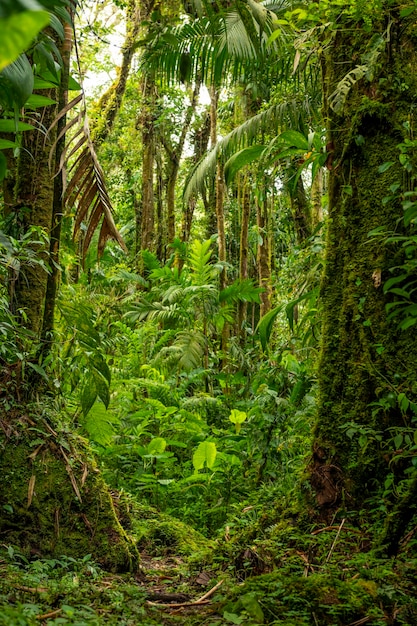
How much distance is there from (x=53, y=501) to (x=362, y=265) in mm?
2051

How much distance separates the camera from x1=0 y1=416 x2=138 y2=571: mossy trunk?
2.90 meters

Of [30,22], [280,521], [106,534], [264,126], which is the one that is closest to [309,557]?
[280,521]

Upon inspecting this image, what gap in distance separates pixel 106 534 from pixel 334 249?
2032mm

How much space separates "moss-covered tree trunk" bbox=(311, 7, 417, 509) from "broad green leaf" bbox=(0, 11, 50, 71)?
108 inches

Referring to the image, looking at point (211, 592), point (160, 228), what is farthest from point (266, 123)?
point (160, 228)

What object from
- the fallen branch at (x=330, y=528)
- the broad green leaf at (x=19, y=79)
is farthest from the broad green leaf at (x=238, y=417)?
the broad green leaf at (x=19, y=79)

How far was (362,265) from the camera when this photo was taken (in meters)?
3.48

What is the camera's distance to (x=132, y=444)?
19.4ft

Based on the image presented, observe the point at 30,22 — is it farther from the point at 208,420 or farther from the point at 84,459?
the point at 208,420

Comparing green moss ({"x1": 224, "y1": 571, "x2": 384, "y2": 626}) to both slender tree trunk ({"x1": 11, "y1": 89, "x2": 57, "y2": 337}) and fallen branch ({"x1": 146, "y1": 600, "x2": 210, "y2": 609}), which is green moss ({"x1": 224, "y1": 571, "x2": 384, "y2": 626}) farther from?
slender tree trunk ({"x1": 11, "y1": 89, "x2": 57, "y2": 337})

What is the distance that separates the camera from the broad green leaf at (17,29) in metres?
0.56

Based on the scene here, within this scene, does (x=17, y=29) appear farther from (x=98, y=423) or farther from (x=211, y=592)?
(x=98, y=423)

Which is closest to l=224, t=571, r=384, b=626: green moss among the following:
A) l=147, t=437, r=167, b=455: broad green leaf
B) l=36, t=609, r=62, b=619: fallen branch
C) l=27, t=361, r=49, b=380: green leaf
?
l=36, t=609, r=62, b=619: fallen branch

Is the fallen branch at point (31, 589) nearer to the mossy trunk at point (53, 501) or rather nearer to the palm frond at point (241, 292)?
the mossy trunk at point (53, 501)
